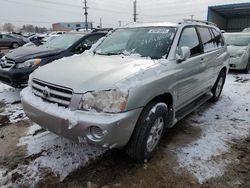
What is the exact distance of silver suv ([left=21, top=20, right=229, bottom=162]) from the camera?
252 cm

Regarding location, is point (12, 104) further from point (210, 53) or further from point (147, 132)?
point (210, 53)

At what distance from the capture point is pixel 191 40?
13.3 ft

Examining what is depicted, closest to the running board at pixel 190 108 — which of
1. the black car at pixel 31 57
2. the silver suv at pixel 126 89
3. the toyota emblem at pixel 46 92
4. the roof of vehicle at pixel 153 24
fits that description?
the silver suv at pixel 126 89

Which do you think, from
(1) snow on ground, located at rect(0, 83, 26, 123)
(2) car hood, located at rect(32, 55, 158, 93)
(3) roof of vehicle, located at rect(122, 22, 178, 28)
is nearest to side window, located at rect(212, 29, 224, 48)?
(3) roof of vehicle, located at rect(122, 22, 178, 28)

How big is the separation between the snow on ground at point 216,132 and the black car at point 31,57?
356 centimetres

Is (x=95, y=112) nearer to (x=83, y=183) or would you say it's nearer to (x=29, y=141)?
(x=83, y=183)

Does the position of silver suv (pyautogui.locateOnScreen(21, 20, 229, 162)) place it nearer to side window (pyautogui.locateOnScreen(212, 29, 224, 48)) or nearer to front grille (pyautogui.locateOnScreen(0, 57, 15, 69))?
side window (pyautogui.locateOnScreen(212, 29, 224, 48))

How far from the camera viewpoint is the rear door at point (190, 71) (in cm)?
357

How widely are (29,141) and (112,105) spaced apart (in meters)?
1.85

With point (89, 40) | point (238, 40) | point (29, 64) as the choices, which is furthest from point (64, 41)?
point (238, 40)

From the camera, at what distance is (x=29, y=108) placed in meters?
3.02

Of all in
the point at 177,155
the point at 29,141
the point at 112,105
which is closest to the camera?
the point at 112,105

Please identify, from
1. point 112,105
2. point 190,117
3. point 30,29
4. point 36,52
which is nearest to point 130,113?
point 112,105

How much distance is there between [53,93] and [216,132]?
2.76 metres
